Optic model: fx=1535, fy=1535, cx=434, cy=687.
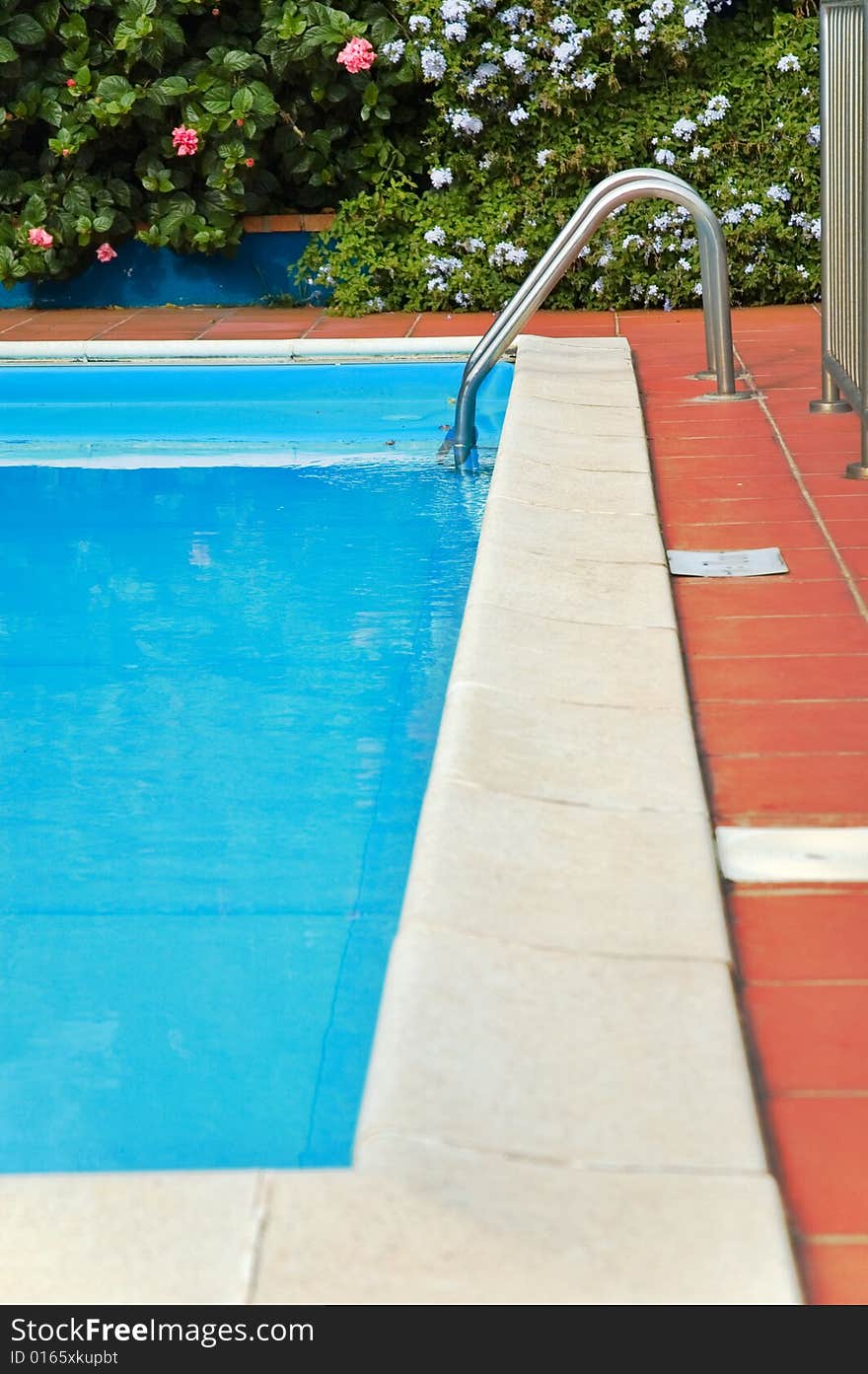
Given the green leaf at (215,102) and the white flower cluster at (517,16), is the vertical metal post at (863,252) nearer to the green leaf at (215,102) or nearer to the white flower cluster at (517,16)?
the white flower cluster at (517,16)

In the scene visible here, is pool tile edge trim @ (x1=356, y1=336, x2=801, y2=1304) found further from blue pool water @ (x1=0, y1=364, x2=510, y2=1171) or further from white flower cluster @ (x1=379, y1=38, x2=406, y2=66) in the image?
white flower cluster @ (x1=379, y1=38, x2=406, y2=66)

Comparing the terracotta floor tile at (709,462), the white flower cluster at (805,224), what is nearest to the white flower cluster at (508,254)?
the white flower cluster at (805,224)

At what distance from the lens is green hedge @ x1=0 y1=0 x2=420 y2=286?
6707 millimetres

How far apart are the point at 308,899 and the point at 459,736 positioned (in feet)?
1.57

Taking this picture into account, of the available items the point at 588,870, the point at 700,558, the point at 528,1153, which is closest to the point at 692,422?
the point at 700,558

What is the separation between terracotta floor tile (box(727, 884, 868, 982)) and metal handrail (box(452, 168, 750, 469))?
109 inches

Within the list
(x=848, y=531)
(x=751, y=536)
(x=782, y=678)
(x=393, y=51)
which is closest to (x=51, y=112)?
(x=393, y=51)

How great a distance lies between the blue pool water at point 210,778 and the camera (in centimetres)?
195

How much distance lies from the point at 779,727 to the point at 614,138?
→ 4.97 m

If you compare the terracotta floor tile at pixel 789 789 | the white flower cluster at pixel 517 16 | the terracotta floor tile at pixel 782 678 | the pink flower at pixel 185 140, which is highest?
the white flower cluster at pixel 517 16

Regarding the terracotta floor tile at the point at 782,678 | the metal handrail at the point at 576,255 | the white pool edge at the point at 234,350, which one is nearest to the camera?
the terracotta floor tile at the point at 782,678

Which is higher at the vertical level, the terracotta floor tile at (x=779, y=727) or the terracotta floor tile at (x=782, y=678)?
the terracotta floor tile at (x=779, y=727)

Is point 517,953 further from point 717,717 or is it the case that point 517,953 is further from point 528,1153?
point 717,717

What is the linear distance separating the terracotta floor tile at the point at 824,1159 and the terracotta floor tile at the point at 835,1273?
22mm
